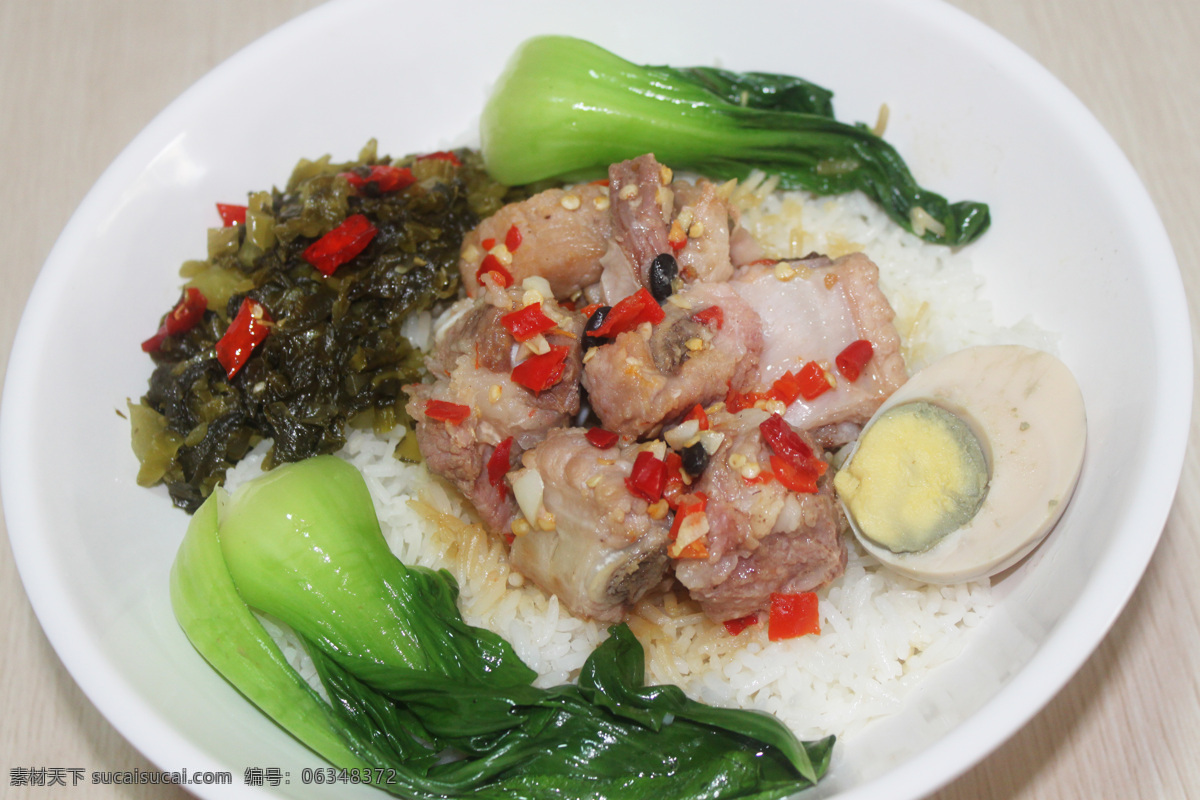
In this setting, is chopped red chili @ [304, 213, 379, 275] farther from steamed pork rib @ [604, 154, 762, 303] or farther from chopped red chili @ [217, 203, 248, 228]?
steamed pork rib @ [604, 154, 762, 303]

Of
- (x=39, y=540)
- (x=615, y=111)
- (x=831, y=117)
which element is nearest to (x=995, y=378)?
(x=831, y=117)

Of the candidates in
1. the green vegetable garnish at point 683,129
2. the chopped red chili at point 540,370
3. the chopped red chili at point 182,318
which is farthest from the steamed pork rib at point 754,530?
the chopped red chili at point 182,318

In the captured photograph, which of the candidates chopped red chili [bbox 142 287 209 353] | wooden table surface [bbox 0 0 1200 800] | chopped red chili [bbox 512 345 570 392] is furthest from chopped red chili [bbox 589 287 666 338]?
wooden table surface [bbox 0 0 1200 800]

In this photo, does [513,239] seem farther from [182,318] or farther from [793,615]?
[793,615]

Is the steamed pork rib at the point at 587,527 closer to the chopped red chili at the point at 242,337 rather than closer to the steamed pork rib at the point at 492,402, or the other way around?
the steamed pork rib at the point at 492,402

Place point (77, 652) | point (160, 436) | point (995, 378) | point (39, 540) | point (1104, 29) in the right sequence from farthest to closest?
point (1104, 29) → point (160, 436) → point (995, 378) → point (39, 540) → point (77, 652)

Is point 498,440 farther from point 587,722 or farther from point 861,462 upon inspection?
point 861,462
